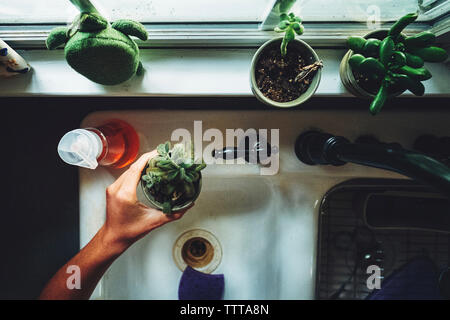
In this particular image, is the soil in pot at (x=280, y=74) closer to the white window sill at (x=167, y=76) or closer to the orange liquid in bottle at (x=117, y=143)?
the white window sill at (x=167, y=76)

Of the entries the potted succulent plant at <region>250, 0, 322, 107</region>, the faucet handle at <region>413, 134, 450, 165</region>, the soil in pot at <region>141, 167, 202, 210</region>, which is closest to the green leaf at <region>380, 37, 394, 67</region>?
the potted succulent plant at <region>250, 0, 322, 107</region>

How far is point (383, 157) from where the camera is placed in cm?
54

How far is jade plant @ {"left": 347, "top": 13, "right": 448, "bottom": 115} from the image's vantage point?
2.07 ft

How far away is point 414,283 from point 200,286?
2.62 feet

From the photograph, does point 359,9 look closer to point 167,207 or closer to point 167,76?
point 167,76

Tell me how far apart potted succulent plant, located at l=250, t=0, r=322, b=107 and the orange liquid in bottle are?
1.37ft

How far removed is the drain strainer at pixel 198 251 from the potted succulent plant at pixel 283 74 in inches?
19.2

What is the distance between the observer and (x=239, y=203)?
3.18 feet

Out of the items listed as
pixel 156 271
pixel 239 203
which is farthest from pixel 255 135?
pixel 156 271

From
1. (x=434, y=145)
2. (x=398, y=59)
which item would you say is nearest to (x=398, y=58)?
(x=398, y=59)

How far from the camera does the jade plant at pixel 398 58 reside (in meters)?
0.63

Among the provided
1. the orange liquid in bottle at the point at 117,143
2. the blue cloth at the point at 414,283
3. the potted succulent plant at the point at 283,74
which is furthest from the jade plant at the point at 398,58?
the blue cloth at the point at 414,283

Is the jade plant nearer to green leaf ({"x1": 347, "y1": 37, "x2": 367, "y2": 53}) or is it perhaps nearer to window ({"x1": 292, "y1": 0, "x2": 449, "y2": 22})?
green leaf ({"x1": 347, "y1": 37, "x2": 367, "y2": 53})

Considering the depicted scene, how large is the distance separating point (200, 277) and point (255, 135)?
0.47m
